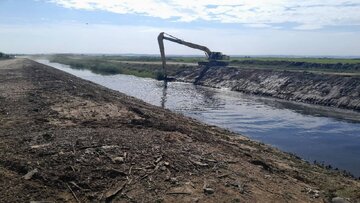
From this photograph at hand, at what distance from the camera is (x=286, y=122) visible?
29875 mm

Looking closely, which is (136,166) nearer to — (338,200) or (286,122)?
(338,200)

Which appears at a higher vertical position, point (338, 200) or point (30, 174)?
point (30, 174)

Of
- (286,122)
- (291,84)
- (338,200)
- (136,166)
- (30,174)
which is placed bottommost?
(286,122)

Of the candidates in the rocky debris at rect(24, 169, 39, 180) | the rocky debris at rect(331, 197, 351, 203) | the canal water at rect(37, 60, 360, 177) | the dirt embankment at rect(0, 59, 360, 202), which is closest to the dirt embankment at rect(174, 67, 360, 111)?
the canal water at rect(37, 60, 360, 177)

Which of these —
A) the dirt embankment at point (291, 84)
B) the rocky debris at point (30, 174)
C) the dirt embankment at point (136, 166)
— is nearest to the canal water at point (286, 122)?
the dirt embankment at point (291, 84)

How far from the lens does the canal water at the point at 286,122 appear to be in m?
21.5

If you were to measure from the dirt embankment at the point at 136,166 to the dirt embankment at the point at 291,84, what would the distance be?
904 inches

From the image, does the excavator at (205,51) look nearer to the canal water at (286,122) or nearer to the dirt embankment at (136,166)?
the canal water at (286,122)

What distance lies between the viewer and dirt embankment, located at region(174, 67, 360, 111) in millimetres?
39094

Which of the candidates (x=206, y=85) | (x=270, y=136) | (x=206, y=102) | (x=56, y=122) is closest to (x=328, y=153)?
(x=270, y=136)

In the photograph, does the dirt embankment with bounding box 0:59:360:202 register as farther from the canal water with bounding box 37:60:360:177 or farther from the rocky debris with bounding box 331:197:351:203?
the canal water with bounding box 37:60:360:177

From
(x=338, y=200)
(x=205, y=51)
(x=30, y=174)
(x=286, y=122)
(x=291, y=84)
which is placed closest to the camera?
(x=30, y=174)

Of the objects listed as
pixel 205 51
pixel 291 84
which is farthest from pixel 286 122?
pixel 205 51

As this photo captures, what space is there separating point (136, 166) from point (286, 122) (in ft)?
66.3
